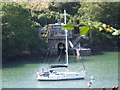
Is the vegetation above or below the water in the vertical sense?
above

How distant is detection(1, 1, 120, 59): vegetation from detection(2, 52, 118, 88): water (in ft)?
5.62

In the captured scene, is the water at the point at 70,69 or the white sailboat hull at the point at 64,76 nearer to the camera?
the water at the point at 70,69

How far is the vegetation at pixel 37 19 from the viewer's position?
2323 centimetres

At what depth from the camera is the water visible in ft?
49.2

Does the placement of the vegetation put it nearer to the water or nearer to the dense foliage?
the dense foliage

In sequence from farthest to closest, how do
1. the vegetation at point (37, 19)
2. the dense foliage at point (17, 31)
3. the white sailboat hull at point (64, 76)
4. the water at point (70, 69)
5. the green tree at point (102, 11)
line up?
the green tree at point (102, 11) < the vegetation at point (37, 19) < the dense foliage at point (17, 31) < the white sailboat hull at point (64, 76) < the water at point (70, 69)

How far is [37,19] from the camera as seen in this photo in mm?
28438

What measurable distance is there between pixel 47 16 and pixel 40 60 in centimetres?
672

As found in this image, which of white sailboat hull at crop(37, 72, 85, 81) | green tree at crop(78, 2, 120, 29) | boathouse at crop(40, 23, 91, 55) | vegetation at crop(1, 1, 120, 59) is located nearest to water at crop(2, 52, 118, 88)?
white sailboat hull at crop(37, 72, 85, 81)

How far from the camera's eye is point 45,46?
25.8 meters

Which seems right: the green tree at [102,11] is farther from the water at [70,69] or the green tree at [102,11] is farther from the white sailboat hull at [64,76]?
the white sailboat hull at [64,76]

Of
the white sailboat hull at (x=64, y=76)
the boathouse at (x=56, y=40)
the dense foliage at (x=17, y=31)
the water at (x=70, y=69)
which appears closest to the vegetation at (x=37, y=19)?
the dense foliage at (x=17, y=31)

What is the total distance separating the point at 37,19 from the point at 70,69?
10.4 m

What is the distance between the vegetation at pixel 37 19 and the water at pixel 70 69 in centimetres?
171
